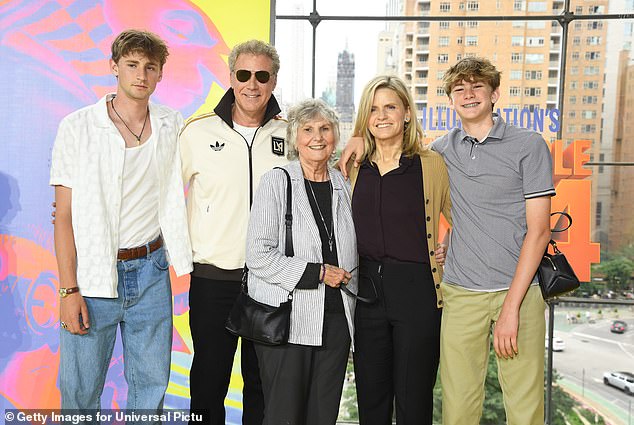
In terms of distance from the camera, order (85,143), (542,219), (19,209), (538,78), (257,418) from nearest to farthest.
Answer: (542,219)
(85,143)
(257,418)
(19,209)
(538,78)

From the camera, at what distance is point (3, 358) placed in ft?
10.0

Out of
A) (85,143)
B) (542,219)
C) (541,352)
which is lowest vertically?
(541,352)

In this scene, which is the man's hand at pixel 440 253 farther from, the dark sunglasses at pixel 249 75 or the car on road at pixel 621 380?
the car on road at pixel 621 380

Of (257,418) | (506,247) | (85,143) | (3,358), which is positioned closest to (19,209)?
(3,358)

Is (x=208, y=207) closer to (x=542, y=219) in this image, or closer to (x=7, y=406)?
(x=542, y=219)

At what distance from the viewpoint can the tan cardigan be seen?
83.0 inches

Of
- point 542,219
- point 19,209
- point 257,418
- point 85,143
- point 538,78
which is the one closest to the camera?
point 542,219

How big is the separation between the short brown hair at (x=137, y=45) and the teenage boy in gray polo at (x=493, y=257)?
116 cm

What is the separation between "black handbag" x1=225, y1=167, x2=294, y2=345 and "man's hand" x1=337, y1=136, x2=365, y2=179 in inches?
10.1

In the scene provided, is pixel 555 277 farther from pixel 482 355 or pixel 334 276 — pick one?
pixel 334 276

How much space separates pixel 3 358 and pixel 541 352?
2.66 m

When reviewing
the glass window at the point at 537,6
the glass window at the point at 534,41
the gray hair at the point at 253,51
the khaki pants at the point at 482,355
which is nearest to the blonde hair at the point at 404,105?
the gray hair at the point at 253,51

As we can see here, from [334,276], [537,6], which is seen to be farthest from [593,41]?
[334,276]

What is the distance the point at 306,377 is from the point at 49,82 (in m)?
2.05
